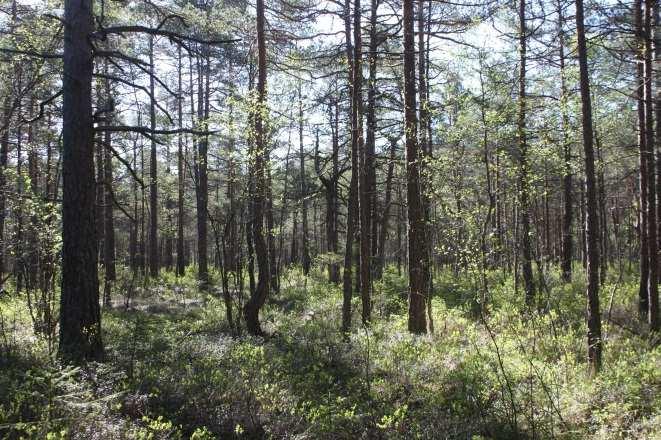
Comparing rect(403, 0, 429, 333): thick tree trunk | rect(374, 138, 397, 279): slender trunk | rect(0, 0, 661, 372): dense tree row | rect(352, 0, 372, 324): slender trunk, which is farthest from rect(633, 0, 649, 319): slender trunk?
rect(374, 138, 397, 279): slender trunk

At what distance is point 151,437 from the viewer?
15.1 ft

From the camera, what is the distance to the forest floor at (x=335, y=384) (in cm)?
510

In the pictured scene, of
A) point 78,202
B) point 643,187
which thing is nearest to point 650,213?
point 643,187

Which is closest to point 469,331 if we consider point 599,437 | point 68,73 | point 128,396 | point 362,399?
point 362,399

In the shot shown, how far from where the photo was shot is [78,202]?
664 centimetres

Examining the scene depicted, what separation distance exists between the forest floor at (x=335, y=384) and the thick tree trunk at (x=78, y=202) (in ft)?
1.45

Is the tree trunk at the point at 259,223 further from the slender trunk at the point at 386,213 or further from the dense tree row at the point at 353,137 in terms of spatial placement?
the slender trunk at the point at 386,213

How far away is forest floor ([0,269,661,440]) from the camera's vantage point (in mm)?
5098

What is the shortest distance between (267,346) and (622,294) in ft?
34.8

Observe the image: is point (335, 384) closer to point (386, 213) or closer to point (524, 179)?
point (524, 179)

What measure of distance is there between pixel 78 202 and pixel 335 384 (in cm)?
484

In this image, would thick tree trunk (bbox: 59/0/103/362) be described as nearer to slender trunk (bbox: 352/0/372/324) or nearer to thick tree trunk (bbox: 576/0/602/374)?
slender trunk (bbox: 352/0/372/324)

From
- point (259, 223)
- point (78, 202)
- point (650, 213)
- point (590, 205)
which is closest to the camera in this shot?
point (78, 202)

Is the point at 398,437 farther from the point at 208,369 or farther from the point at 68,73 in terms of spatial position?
the point at 68,73
